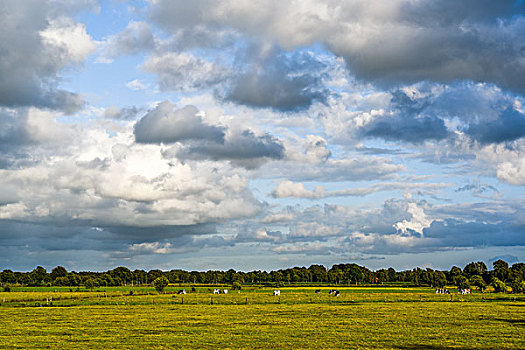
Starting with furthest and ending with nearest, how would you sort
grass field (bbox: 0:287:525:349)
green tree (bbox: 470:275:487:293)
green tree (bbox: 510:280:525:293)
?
green tree (bbox: 470:275:487:293)
green tree (bbox: 510:280:525:293)
grass field (bbox: 0:287:525:349)

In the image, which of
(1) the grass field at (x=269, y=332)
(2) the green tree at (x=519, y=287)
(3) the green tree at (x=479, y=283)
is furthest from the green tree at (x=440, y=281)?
(1) the grass field at (x=269, y=332)

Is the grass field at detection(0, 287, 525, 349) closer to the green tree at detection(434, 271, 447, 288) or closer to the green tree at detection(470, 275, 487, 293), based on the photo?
the green tree at detection(470, 275, 487, 293)

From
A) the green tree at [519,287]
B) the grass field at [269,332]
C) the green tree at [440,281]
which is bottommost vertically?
the green tree at [440,281]

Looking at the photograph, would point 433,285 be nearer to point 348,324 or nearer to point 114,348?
point 348,324

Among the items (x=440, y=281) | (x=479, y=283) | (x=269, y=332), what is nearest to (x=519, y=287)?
(x=479, y=283)

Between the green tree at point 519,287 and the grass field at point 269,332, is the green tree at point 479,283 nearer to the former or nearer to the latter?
the green tree at point 519,287

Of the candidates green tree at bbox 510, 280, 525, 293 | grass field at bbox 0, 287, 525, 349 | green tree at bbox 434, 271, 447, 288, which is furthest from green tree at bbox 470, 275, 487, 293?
grass field at bbox 0, 287, 525, 349

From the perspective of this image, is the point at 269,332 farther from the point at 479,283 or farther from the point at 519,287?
the point at 479,283

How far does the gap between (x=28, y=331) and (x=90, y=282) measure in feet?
449

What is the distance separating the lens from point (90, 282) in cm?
17550

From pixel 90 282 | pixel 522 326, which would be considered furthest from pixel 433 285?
pixel 522 326

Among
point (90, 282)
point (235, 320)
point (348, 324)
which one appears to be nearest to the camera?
point (348, 324)

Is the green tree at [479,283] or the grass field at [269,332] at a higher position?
the grass field at [269,332]

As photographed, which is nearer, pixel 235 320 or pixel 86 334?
pixel 86 334
